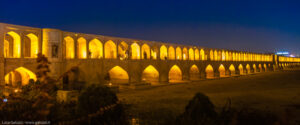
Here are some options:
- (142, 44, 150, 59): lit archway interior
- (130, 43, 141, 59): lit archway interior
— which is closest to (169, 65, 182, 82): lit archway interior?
(142, 44, 150, 59): lit archway interior

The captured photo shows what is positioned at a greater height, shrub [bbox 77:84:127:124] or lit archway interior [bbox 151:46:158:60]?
lit archway interior [bbox 151:46:158:60]

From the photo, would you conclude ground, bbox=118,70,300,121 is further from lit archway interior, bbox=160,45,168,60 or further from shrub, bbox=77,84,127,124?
lit archway interior, bbox=160,45,168,60

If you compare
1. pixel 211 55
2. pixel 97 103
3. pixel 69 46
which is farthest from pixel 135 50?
pixel 211 55

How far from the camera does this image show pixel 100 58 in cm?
1311

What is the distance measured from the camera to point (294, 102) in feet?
26.4

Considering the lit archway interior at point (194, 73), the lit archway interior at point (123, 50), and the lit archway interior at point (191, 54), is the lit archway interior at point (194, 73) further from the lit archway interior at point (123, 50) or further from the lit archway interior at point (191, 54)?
the lit archway interior at point (123, 50)

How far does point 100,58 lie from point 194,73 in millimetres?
12268

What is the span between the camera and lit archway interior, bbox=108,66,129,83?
1482cm

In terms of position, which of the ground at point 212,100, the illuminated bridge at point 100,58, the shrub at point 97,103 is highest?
the illuminated bridge at point 100,58

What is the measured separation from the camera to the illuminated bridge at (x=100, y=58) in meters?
10.1

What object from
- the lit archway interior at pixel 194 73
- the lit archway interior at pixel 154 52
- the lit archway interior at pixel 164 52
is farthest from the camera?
the lit archway interior at pixel 194 73

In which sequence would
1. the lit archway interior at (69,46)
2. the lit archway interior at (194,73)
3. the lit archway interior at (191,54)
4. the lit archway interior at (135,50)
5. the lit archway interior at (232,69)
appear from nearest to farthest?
the lit archway interior at (69,46) < the lit archway interior at (135,50) < the lit archway interior at (194,73) < the lit archway interior at (191,54) < the lit archway interior at (232,69)

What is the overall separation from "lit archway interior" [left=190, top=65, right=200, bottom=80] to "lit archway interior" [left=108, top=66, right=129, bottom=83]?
9111 mm

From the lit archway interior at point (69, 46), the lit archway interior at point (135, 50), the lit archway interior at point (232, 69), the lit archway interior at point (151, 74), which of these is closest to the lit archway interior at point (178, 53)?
the lit archway interior at point (151, 74)
